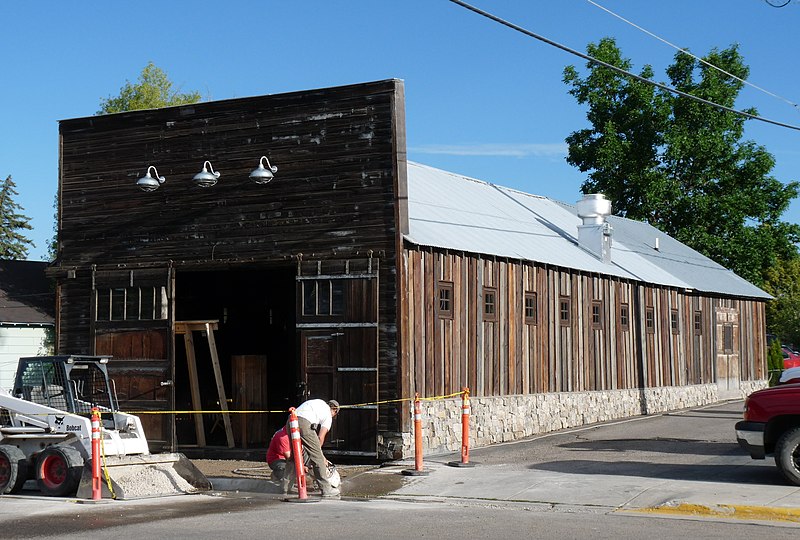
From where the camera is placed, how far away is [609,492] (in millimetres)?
14648

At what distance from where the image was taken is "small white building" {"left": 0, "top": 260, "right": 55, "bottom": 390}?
114 feet

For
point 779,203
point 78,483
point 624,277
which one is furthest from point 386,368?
point 779,203

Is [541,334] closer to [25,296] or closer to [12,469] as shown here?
[12,469]

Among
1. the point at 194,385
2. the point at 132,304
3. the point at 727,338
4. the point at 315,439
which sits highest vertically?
the point at 132,304

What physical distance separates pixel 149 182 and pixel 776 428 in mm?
12511

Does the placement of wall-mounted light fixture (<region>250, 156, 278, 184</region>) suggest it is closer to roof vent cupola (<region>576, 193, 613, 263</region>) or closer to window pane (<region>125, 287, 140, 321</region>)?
window pane (<region>125, 287, 140, 321</region>)

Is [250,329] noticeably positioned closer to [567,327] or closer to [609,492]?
[567,327]

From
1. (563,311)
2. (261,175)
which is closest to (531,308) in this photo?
(563,311)

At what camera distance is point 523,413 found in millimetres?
23438

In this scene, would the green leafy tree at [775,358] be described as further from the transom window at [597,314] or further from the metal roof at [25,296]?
the metal roof at [25,296]

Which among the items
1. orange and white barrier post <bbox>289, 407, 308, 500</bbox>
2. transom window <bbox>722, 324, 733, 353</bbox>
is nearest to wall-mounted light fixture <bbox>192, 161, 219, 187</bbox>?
orange and white barrier post <bbox>289, 407, 308, 500</bbox>

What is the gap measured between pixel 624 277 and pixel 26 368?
1621 centimetres

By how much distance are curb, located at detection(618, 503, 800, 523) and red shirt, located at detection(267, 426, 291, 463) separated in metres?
4.96

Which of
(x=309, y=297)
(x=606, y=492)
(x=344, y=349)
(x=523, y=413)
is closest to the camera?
(x=606, y=492)
